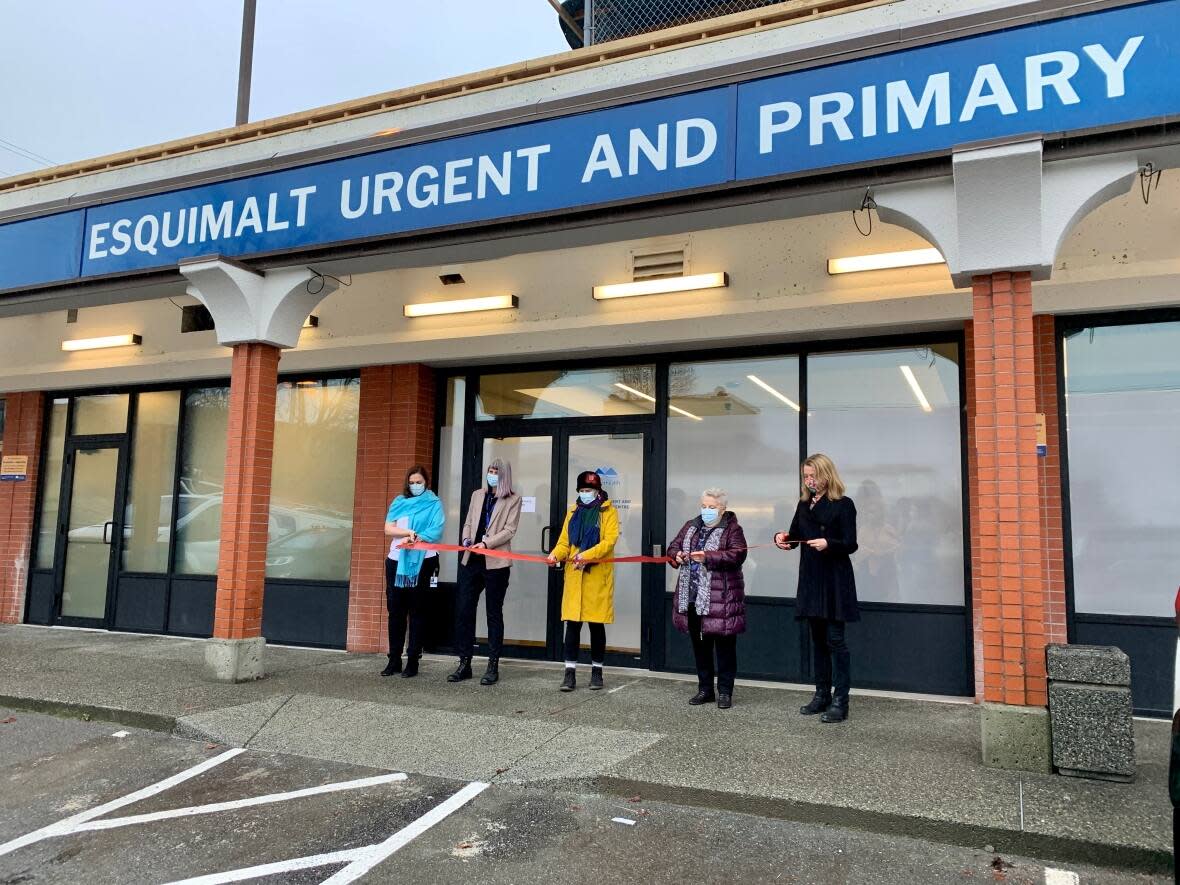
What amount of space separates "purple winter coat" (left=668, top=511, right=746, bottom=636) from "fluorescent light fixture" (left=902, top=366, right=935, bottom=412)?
2174 mm

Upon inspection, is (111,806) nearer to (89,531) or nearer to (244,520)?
(244,520)

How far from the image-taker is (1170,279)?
235 inches

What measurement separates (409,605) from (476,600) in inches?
24.9

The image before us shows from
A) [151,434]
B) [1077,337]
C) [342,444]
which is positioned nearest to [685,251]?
[1077,337]

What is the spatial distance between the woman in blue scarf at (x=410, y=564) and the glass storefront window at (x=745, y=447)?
7.31 ft

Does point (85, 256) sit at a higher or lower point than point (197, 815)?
higher

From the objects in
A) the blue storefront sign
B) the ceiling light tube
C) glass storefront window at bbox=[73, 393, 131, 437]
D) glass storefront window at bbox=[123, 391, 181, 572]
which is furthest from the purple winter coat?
glass storefront window at bbox=[73, 393, 131, 437]

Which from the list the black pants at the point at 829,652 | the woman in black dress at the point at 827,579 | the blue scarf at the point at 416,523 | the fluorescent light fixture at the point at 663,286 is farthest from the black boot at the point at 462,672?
the fluorescent light fixture at the point at 663,286

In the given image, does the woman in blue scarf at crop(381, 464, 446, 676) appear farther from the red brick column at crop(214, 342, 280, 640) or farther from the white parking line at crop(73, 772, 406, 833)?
the white parking line at crop(73, 772, 406, 833)

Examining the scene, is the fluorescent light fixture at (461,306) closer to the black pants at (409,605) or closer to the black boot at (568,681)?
the black pants at (409,605)

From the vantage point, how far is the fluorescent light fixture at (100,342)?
32.0 feet

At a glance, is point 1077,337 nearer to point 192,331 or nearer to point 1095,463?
point 1095,463

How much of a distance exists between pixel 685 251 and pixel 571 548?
2647 millimetres

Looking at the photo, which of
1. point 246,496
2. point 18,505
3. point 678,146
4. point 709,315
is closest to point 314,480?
point 246,496
